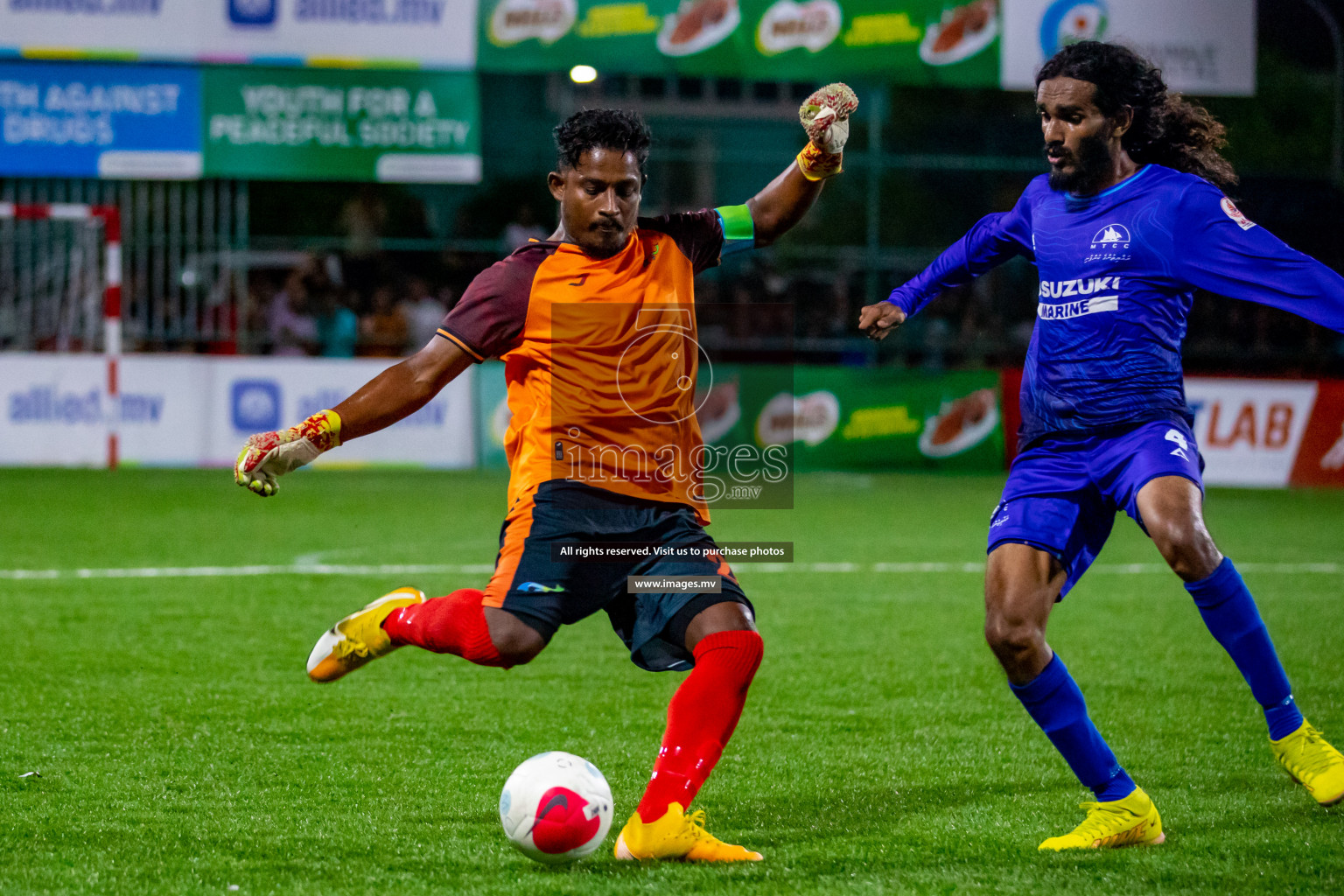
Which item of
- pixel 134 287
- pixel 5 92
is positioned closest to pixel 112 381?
pixel 134 287

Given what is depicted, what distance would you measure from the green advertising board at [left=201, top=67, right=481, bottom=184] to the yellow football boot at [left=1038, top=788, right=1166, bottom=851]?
1392 cm

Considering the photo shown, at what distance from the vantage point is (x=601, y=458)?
14.2 feet

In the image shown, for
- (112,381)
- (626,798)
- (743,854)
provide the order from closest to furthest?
(743,854) < (626,798) < (112,381)

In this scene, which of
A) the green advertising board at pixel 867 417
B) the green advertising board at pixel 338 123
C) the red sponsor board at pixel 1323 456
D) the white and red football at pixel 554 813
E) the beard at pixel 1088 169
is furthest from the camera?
the green advertising board at pixel 867 417

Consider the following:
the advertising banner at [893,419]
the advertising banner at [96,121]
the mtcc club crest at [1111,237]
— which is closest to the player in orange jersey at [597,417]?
the mtcc club crest at [1111,237]

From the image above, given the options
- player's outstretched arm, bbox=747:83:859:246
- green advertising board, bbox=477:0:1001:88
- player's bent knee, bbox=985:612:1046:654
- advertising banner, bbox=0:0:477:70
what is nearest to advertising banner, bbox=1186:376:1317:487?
green advertising board, bbox=477:0:1001:88

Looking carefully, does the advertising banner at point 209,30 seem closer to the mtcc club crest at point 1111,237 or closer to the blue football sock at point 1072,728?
the mtcc club crest at point 1111,237

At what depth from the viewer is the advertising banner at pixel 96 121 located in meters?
16.7

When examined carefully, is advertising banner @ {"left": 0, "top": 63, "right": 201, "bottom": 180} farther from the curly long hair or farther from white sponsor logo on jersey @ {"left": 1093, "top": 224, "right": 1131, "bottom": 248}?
white sponsor logo on jersey @ {"left": 1093, "top": 224, "right": 1131, "bottom": 248}

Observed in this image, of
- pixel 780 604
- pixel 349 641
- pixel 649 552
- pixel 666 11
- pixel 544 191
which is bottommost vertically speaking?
pixel 780 604

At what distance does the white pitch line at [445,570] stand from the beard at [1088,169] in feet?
18.7

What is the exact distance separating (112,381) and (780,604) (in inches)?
378

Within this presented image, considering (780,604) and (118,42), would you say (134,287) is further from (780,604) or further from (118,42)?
(780,604)

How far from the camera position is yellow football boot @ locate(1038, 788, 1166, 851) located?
13.9ft
